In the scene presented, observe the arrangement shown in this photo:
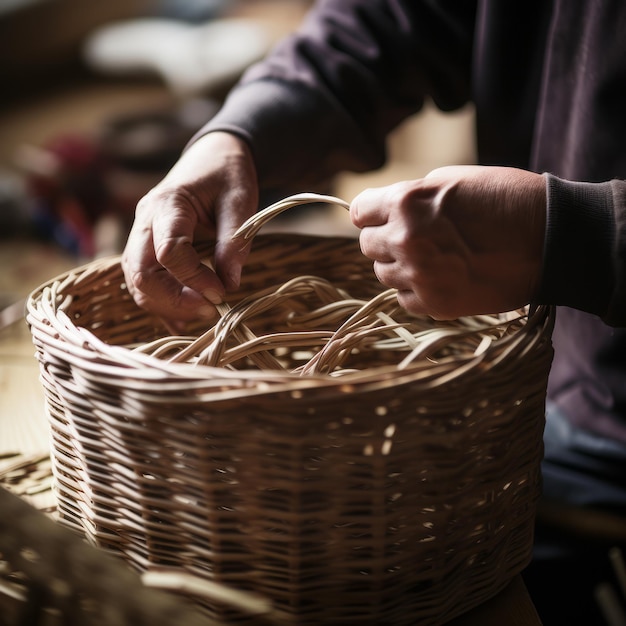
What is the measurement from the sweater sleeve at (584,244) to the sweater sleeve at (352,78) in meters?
0.32

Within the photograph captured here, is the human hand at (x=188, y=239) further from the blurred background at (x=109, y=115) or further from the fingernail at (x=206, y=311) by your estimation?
the blurred background at (x=109, y=115)

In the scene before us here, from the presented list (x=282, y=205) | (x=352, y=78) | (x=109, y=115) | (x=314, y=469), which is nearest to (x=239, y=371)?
(x=314, y=469)

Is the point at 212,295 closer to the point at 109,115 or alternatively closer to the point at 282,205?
the point at 282,205

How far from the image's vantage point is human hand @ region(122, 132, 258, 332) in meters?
0.58

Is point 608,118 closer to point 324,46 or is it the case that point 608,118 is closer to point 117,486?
A: point 324,46

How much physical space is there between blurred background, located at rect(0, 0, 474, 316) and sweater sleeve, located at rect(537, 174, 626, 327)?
2.20 ft

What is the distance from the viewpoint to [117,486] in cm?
46

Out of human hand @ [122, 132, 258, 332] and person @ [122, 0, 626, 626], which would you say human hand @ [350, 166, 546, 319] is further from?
human hand @ [122, 132, 258, 332]

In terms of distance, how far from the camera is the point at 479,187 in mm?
464

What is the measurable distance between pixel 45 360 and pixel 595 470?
0.44 metres

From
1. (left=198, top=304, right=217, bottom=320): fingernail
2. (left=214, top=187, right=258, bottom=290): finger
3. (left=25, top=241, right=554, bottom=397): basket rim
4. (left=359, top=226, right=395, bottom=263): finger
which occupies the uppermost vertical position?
(left=359, top=226, right=395, bottom=263): finger

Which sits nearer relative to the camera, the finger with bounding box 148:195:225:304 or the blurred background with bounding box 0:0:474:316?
the finger with bounding box 148:195:225:304

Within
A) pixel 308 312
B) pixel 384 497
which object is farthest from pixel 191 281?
pixel 384 497

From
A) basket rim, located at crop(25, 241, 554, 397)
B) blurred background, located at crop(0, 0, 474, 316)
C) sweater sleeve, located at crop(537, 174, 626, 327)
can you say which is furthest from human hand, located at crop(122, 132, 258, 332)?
blurred background, located at crop(0, 0, 474, 316)
